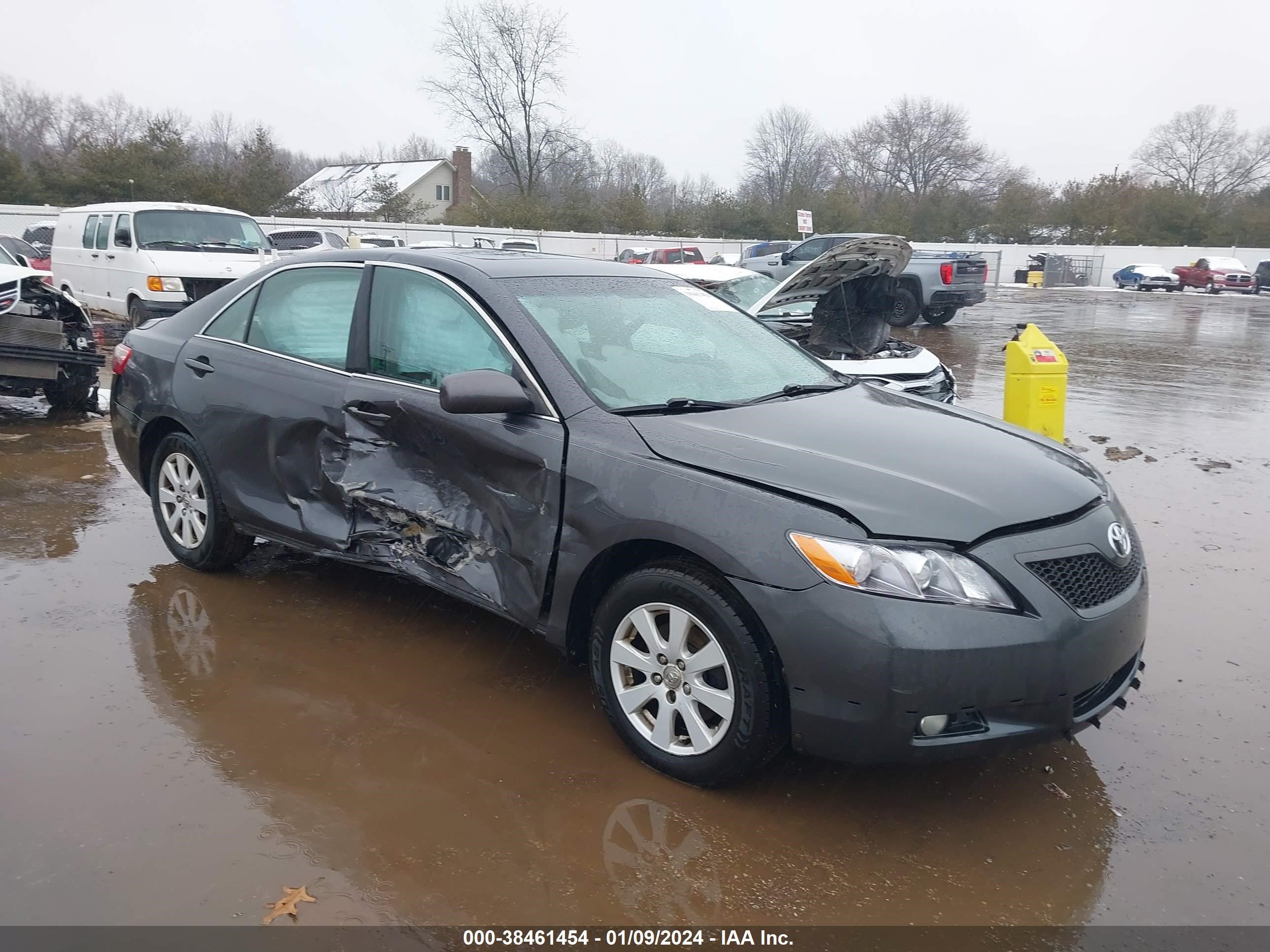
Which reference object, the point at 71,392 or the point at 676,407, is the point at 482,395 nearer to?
the point at 676,407

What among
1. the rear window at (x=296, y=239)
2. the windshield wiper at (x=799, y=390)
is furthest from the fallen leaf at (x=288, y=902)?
the rear window at (x=296, y=239)

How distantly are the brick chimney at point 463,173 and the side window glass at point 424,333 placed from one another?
5851 centimetres

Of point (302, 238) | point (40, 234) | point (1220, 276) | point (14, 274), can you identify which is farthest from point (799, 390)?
point (1220, 276)

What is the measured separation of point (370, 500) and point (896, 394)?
7.45 ft

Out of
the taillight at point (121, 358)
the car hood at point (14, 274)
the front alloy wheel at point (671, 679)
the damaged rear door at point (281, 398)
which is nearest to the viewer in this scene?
the front alloy wheel at point (671, 679)

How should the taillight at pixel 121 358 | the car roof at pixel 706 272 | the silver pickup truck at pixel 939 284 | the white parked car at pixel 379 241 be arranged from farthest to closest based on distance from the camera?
the white parked car at pixel 379 241
the silver pickup truck at pixel 939 284
the car roof at pixel 706 272
the taillight at pixel 121 358

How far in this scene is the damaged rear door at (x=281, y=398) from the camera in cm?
430

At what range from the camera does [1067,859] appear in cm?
294

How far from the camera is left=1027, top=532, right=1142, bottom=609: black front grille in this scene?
2941mm

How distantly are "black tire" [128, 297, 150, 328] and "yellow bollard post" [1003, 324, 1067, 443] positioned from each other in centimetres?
1046

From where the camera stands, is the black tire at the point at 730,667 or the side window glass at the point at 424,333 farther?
the side window glass at the point at 424,333

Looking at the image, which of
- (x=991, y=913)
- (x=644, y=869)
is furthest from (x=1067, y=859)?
(x=644, y=869)

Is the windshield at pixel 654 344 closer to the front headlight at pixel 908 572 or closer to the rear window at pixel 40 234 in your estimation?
the front headlight at pixel 908 572

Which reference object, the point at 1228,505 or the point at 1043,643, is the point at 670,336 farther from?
the point at 1228,505
